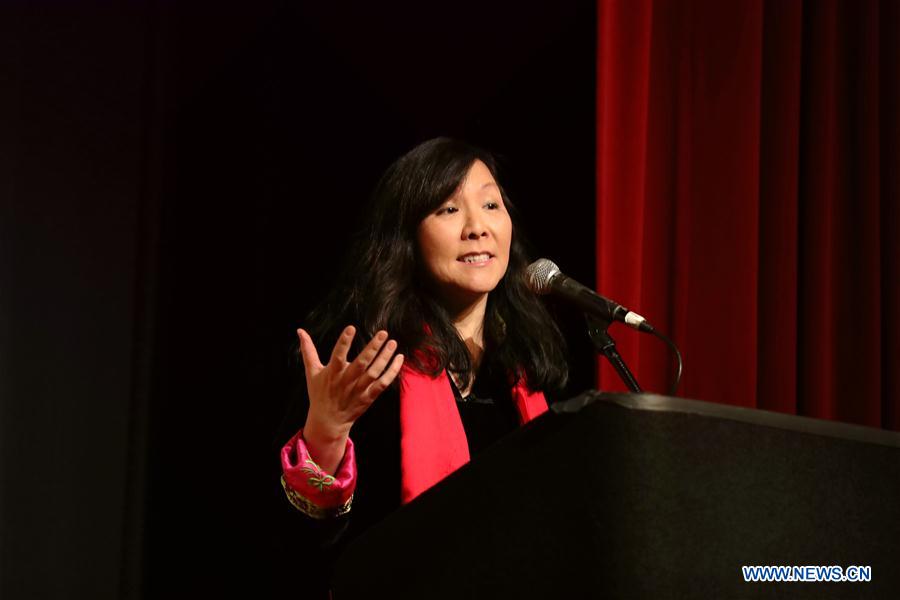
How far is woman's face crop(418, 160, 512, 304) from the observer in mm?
1556

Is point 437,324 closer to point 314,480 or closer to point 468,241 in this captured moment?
point 468,241

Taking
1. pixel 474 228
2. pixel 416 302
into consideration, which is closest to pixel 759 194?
pixel 474 228

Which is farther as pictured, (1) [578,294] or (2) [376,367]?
(1) [578,294]

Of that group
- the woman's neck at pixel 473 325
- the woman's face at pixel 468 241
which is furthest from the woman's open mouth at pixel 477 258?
the woman's neck at pixel 473 325

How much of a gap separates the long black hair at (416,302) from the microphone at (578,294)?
330 millimetres

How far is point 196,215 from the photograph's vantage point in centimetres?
213

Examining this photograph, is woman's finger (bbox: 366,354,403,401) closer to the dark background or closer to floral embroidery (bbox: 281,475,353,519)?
floral embroidery (bbox: 281,475,353,519)

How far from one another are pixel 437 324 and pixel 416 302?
0.06 m

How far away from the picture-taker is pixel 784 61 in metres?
1.88

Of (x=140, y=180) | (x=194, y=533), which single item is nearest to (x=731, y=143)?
(x=140, y=180)

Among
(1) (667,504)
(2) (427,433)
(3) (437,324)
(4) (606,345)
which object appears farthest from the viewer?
(3) (437,324)

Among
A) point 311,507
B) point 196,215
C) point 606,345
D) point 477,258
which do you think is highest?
point 196,215

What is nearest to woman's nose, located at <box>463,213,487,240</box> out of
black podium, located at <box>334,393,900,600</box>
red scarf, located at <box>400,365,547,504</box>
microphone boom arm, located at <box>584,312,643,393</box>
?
red scarf, located at <box>400,365,547,504</box>

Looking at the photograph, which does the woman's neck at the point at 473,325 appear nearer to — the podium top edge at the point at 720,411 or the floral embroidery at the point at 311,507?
the floral embroidery at the point at 311,507
